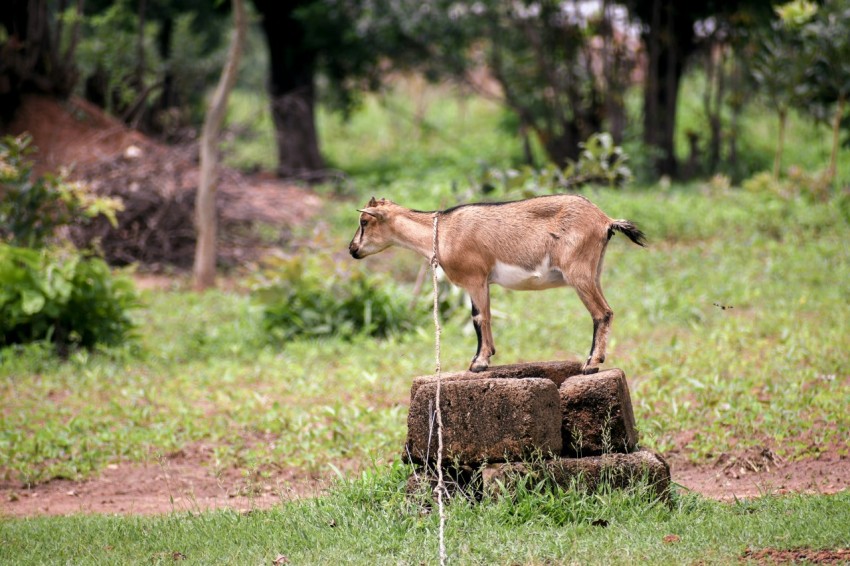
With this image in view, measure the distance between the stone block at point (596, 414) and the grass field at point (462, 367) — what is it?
36 centimetres

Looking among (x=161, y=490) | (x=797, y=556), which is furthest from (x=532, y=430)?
(x=161, y=490)

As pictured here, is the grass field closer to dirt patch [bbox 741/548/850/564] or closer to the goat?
dirt patch [bbox 741/548/850/564]

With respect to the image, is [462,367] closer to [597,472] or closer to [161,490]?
[161,490]

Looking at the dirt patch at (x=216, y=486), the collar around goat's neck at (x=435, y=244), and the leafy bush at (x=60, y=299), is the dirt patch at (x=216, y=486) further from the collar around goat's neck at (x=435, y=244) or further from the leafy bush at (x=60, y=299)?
the leafy bush at (x=60, y=299)

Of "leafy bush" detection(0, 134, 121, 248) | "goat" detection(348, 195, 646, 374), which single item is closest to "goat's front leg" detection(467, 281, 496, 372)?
"goat" detection(348, 195, 646, 374)

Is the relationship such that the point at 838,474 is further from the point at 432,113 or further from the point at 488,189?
the point at 432,113

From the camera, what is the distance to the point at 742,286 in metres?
11.1

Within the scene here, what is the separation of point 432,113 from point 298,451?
74.0 feet

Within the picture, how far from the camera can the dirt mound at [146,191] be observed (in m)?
14.1

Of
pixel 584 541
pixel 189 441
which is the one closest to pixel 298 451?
pixel 189 441

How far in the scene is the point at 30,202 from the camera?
1029 cm

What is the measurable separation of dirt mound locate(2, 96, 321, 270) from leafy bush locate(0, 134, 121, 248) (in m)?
2.93

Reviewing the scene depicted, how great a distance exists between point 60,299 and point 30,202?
129cm

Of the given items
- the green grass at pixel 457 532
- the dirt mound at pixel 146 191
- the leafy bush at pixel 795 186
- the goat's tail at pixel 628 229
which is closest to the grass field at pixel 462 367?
the green grass at pixel 457 532
